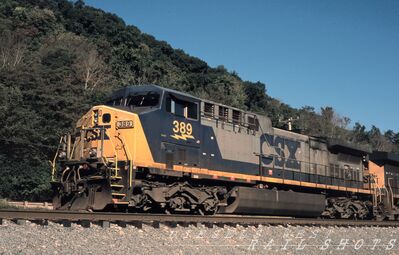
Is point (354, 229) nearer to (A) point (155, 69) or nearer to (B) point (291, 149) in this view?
(B) point (291, 149)

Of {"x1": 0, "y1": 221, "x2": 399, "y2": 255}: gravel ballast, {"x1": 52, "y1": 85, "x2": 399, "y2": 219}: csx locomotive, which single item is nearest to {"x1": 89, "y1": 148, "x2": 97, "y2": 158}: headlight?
{"x1": 52, "y1": 85, "x2": 399, "y2": 219}: csx locomotive

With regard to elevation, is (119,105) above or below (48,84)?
below

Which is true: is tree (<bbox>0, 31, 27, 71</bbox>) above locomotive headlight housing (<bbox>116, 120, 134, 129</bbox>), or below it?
above

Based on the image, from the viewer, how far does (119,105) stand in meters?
13.7

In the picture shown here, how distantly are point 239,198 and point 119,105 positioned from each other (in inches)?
196

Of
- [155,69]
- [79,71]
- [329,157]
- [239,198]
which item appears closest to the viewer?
[239,198]

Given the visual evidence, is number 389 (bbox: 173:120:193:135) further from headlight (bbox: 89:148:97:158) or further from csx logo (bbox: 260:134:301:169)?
csx logo (bbox: 260:134:301:169)

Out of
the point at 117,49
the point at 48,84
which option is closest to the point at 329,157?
the point at 48,84

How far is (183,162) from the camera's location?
43.8ft

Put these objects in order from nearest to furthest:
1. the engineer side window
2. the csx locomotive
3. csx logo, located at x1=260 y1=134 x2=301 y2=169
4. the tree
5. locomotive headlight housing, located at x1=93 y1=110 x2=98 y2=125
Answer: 1. the csx locomotive
2. locomotive headlight housing, located at x1=93 y1=110 x2=98 y2=125
3. the engineer side window
4. csx logo, located at x1=260 y1=134 x2=301 y2=169
5. the tree

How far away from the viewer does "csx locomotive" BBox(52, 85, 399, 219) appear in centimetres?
1197

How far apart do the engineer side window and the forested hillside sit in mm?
14137

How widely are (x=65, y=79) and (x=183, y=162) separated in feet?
71.4

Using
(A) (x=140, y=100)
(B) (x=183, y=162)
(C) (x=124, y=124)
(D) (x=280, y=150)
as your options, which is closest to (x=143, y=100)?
(A) (x=140, y=100)
